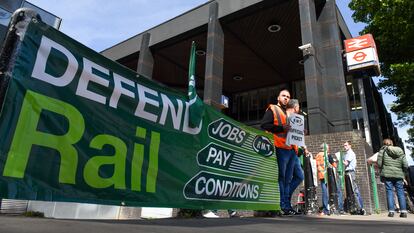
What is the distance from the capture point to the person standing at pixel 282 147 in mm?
5828

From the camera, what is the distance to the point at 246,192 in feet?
17.7

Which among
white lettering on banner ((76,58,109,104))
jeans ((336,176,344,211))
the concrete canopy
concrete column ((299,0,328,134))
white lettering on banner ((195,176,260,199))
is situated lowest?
white lettering on banner ((195,176,260,199))

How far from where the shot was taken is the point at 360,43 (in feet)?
54.6

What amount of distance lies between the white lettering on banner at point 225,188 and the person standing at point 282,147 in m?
0.64

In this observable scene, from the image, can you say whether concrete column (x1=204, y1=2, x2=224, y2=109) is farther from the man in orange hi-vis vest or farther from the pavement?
the pavement

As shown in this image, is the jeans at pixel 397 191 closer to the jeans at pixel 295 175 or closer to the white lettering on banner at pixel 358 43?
the jeans at pixel 295 175

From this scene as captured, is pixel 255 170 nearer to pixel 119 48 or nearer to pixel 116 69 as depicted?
pixel 116 69

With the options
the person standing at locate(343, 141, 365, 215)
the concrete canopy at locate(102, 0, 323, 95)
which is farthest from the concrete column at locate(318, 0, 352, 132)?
the person standing at locate(343, 141, 365, 215)

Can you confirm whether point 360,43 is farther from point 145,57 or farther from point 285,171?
point 285,171

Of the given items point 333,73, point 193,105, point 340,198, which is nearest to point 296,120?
point 193,105

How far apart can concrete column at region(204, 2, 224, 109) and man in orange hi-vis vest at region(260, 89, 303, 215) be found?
34.5ft

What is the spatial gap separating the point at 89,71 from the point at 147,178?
127cm

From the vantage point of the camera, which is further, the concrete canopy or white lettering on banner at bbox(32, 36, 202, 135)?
the concrete canopy

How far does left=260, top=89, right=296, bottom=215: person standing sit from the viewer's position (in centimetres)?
583
